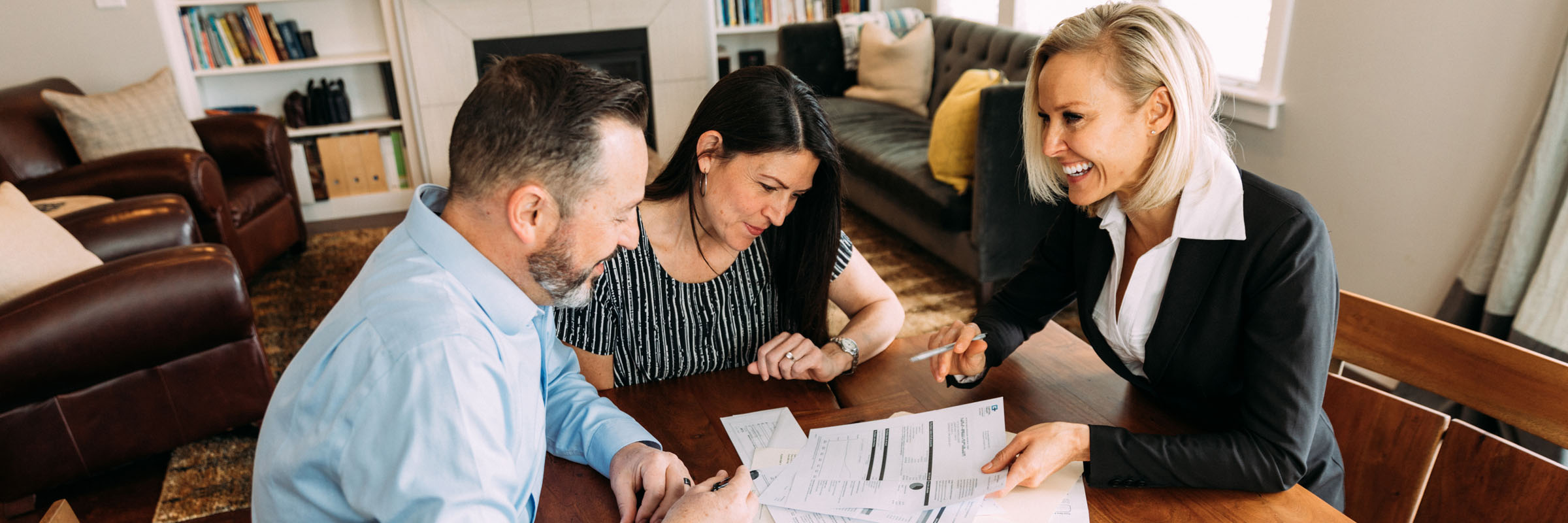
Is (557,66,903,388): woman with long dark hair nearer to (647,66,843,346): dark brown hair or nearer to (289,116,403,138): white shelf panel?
(647,66,843,346): dark brown hair

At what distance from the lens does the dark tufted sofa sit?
9.62ft

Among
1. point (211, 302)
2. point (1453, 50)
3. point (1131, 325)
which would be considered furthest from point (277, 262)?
point (1453, 50)

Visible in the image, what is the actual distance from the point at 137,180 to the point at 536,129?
299 cm

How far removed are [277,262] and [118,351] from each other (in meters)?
2.01

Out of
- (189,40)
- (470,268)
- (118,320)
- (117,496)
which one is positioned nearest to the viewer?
(470,268)

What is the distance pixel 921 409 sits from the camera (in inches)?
48.4

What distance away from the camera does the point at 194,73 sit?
420 cm

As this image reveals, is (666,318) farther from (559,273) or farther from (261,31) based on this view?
(261,31)

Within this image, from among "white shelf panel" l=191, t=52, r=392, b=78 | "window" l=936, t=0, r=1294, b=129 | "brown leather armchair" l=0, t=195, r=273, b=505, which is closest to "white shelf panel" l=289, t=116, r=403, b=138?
"white shelf panel" l=191, t=52, r=392, b=78

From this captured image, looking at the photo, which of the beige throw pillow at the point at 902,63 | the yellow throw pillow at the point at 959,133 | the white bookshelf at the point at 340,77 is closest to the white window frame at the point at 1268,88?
the yellow throw pillow at the point at 959,133

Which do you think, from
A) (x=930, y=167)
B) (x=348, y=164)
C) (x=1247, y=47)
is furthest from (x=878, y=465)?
(x=348, y=164)

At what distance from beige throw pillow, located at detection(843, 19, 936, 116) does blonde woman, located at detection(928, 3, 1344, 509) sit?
3.09 meters

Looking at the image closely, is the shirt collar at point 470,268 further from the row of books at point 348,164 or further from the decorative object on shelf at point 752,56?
the decorative object on shelf at point 752,56

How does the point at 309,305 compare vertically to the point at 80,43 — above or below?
below
